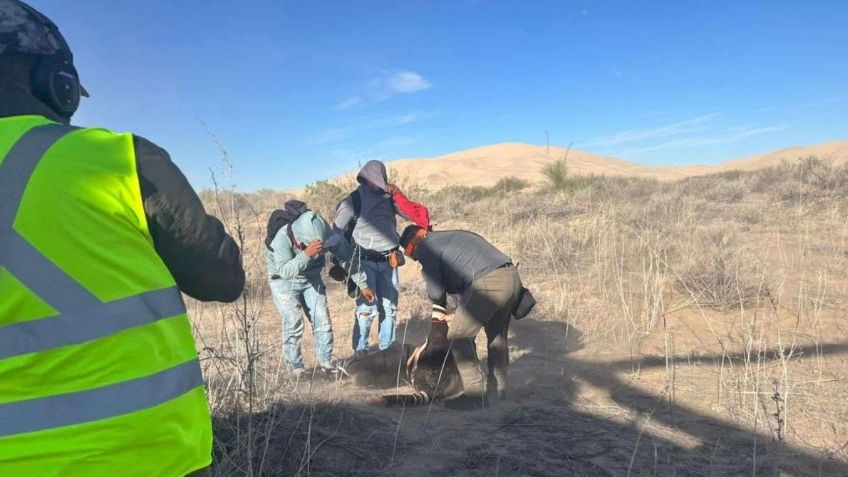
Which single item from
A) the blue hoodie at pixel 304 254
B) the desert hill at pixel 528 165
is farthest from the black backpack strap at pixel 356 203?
the desert hill at pixel 528 165

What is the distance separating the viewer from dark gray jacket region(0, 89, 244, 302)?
1221mm

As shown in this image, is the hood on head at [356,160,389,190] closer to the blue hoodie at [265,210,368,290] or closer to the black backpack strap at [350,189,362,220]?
the black backpack strap at [350,189,362,220]

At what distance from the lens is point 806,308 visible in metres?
5.84

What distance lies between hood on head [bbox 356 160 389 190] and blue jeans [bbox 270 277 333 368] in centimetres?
111

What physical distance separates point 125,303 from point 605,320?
223 inches

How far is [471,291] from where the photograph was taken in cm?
429

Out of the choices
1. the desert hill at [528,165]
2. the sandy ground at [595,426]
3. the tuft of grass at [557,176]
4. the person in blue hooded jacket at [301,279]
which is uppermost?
the desert hill at [528,165]

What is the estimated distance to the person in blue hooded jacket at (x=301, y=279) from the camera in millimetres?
5031

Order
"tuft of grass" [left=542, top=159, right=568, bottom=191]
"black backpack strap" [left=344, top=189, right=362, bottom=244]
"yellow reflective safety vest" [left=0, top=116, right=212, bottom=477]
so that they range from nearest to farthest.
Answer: "yellow reflective safety vest" [left=0, top=116, right=212, bottom=477] → "black backpack strap" [left=344, top=189, right=362, bottom=244] → "tuft of grass" [left=542, top=159, right=568, bottom=191]

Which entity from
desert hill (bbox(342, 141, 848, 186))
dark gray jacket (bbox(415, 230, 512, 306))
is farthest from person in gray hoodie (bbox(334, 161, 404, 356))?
desert hill (bbox(342, 141, 848, 186))

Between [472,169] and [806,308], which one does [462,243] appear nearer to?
[806,308]

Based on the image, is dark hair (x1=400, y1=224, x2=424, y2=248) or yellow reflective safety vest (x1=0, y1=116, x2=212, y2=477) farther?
dark hair (x1=400, y1=224, x2=424, y2=248)

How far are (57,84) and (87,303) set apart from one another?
22.7 inches

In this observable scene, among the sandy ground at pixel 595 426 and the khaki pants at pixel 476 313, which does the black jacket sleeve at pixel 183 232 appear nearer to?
the sandy ground at pixel 595 426
